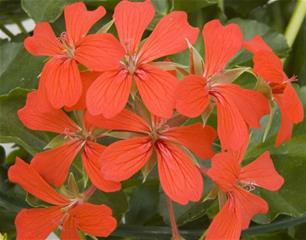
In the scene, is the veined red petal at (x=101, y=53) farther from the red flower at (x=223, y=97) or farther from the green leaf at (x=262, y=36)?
the green leaf at (x=262, y=36)

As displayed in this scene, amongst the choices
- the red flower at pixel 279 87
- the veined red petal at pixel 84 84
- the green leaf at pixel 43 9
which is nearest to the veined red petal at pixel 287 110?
the red flower at pixel 279 87

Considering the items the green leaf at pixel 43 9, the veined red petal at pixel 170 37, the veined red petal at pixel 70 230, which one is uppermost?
the green leaf at pixel 43 9

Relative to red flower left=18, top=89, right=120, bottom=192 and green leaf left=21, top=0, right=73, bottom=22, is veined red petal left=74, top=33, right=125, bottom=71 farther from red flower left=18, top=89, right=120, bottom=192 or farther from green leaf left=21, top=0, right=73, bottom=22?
green leaf left=21, top=0, right=73, bottom=22

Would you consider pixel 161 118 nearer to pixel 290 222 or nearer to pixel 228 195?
pixel 228 195

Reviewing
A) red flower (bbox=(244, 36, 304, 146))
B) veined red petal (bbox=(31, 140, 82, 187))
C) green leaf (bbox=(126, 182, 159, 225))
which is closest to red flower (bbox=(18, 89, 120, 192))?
veined red petal (bbox=(31, 140, 82, 187))

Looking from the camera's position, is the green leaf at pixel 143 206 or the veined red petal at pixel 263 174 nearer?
the veined red petal at pixel 263 174

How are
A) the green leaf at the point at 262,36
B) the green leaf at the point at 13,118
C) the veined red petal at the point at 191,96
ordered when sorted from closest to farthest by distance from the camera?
the veined red petal at the point at 191,96, the green leaf at the point at 13,118, the green leaf at the point at 262,36

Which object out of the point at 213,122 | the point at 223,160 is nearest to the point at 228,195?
the point at 223,160
